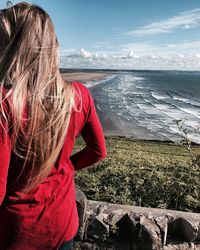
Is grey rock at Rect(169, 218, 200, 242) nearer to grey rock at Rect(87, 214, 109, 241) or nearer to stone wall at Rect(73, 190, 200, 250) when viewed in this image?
stone wall at Rect(73, 190, 200, 250)

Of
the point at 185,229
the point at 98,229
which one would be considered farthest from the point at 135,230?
the point at 185,229

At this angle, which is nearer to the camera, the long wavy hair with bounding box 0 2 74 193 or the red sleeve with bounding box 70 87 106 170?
the long wavy hair with bounding box 0 2 74 193

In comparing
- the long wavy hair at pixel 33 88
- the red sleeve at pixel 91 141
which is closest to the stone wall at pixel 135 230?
the red sleeve at pixel 91 141

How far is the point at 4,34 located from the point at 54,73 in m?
0.22

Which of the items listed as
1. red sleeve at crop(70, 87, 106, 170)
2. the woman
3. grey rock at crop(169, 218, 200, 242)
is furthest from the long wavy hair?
grey rock at crop(169, 218, 200, 242)

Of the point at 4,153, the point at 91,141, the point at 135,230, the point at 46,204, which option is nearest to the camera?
the point at 4,153

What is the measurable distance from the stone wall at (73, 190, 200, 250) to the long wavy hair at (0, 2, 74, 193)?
5.07 feet

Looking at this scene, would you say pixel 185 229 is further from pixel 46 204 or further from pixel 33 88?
pixel 33 88

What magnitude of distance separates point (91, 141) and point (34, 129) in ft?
1.42

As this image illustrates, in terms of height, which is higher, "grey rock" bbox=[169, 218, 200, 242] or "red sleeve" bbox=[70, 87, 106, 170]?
"red sleeve" bbox=[70, 87, 106, 170]

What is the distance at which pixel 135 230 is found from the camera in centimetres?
306

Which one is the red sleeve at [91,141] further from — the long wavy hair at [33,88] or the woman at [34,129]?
the long wavy hair at [33,88]

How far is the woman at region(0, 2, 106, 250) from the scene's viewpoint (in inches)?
59.9

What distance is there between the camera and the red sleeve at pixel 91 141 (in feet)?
6.00
